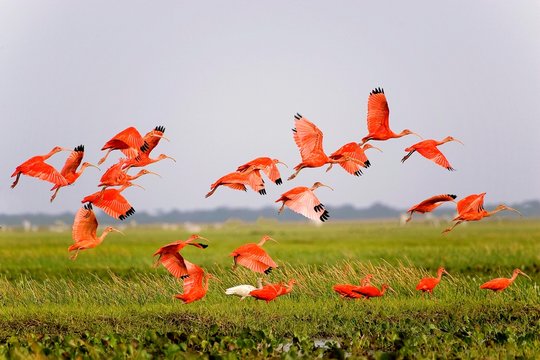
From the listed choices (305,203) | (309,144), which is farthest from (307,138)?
(305,203)

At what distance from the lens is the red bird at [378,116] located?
10672 mm

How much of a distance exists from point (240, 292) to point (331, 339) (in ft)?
6.84

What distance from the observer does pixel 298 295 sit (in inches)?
573

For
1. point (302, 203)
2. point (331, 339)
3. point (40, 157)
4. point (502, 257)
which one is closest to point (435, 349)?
point (331, 339)

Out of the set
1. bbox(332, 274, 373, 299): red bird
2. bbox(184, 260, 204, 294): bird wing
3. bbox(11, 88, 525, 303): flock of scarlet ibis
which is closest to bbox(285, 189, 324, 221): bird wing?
bbox(11, 88, 525, 303): flock of scarlet ibis

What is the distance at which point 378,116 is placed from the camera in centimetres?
1071

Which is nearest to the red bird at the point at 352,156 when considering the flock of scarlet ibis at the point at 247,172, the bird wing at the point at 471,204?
the flock of scarlet ibis at the point at 247,172

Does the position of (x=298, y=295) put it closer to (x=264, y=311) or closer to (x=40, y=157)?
(x=264, y=311)

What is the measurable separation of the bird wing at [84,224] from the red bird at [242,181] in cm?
166

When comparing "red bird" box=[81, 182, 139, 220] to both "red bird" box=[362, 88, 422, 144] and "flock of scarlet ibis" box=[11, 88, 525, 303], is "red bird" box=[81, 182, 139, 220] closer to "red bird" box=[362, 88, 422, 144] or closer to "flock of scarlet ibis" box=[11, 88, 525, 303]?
"flock of scarlet ibis" box=[11, 88, 525, 303]

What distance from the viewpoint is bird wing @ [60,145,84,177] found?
35.0ft

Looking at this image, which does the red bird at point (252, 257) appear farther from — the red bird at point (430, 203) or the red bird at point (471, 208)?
the red bird at point (471, 208)

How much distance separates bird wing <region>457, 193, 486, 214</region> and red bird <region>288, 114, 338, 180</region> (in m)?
1.97

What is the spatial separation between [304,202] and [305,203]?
23mm
